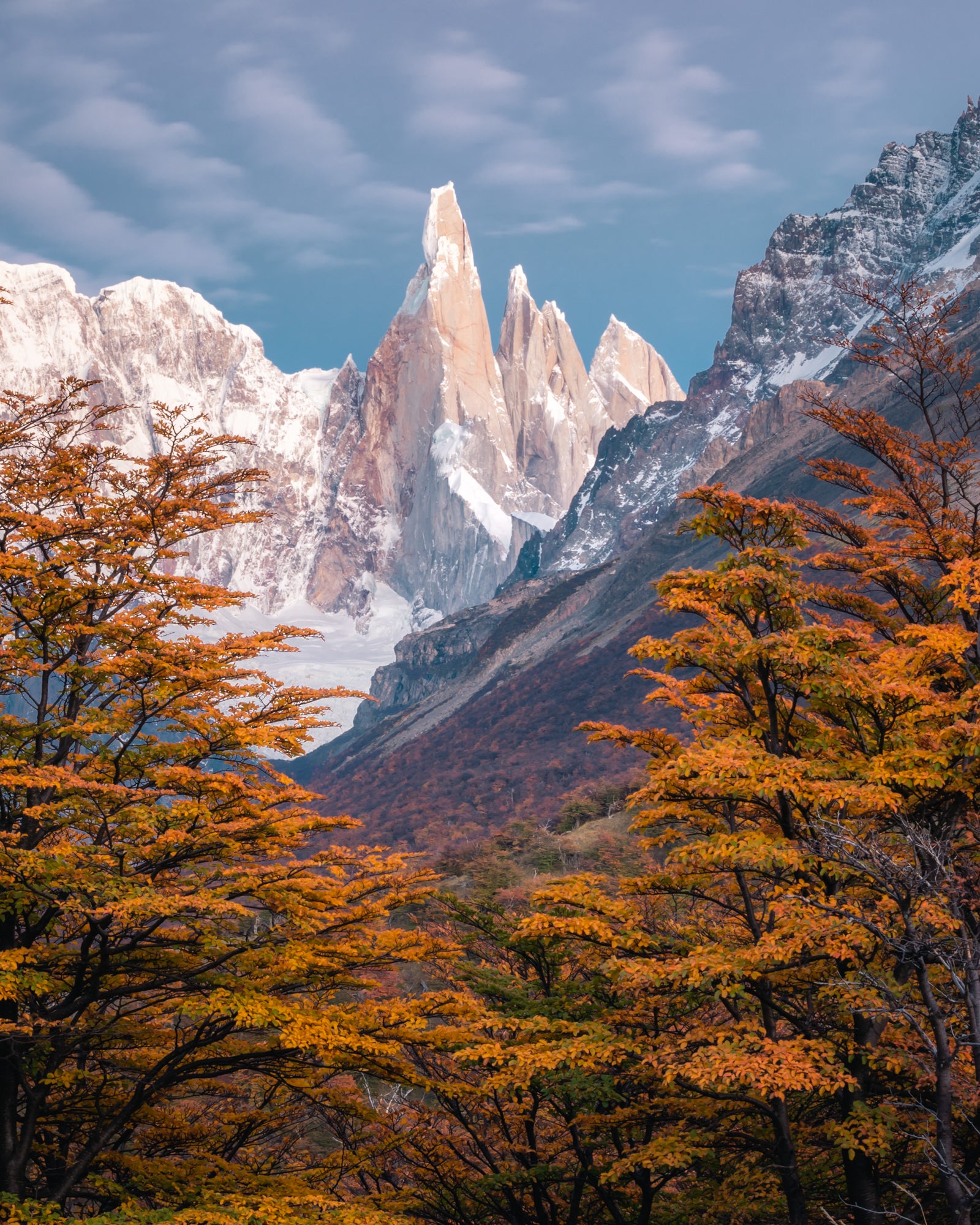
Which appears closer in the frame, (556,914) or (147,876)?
(556,914)

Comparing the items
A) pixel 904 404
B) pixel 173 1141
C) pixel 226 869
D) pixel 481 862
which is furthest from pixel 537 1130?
pixel 904 404

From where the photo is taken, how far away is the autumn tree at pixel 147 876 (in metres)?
12.2

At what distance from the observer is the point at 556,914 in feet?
42.3

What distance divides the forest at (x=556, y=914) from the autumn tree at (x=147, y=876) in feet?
0.25

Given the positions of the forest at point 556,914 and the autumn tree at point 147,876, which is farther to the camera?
the autumn tree at point 147,876

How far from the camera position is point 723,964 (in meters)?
10.7

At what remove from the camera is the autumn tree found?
12227 mm

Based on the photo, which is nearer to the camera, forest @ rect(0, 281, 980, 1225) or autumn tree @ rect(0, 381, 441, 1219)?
forest @ rect(0, 281, 980, 1225)

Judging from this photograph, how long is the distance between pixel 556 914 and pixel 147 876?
5.45m

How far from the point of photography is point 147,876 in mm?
13078

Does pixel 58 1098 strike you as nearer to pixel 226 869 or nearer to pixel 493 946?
pixel 226 869

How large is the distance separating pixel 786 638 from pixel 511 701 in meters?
161

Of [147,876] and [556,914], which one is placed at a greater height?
[147,876]

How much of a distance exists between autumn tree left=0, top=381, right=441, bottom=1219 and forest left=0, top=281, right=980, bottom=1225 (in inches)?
3.0
